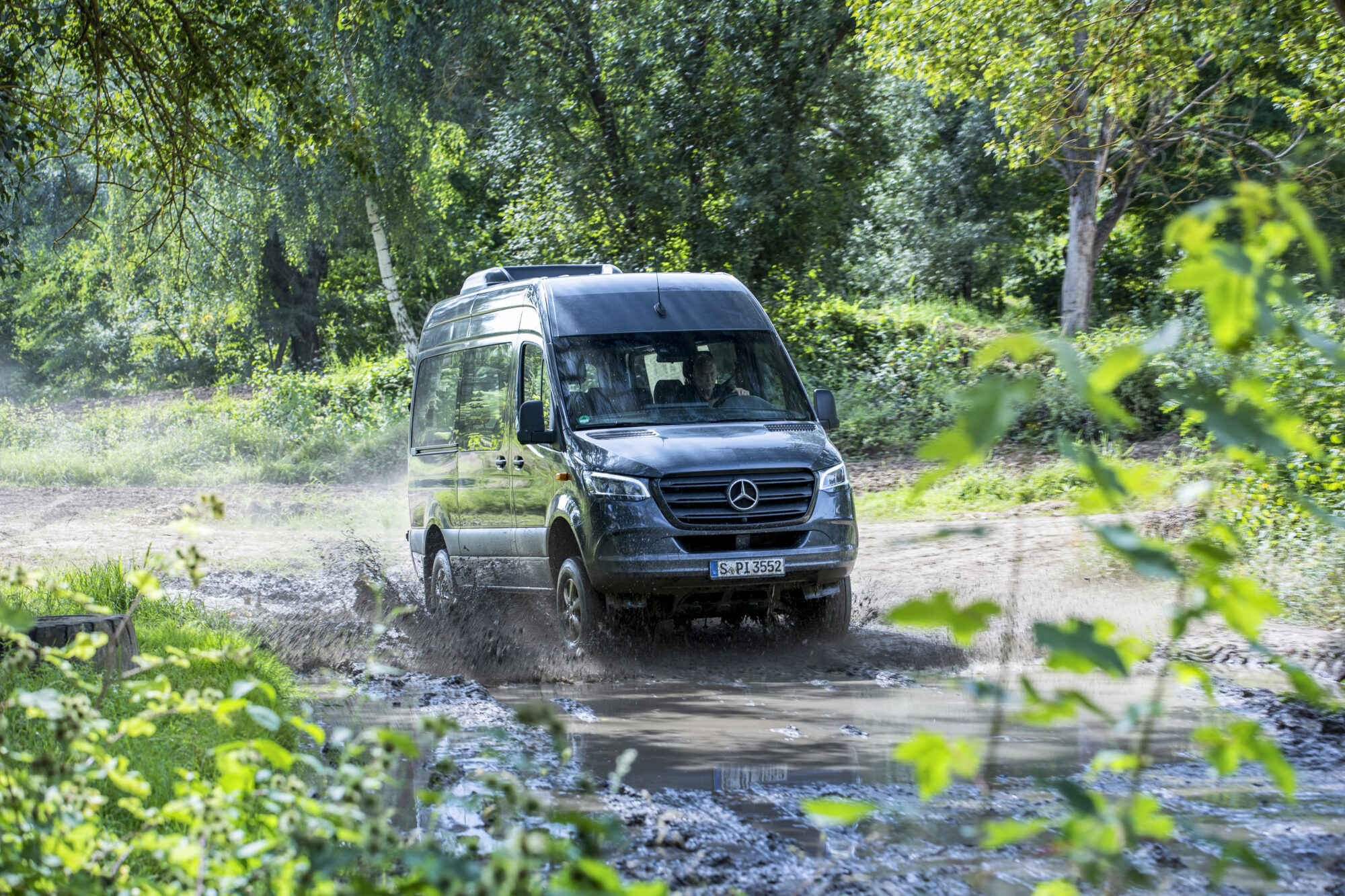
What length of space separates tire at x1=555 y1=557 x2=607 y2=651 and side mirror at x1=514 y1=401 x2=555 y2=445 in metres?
0.81

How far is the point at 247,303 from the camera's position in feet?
95.2

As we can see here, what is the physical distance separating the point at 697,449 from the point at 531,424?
45.1 inches

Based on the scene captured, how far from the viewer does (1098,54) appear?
1201 cm

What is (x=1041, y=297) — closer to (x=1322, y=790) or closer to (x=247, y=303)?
(x=247, y=303)

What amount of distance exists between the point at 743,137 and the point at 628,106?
193cm

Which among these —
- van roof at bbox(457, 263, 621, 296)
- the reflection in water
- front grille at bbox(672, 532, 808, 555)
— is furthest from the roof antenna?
the reflection in water

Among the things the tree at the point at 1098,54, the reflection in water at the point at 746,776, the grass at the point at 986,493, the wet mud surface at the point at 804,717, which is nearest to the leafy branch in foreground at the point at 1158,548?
the wet mud surface at the point at 804,717

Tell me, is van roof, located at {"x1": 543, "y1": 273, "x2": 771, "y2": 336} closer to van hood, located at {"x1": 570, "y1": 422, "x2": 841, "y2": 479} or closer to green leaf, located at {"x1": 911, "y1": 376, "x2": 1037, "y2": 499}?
van hood, located at {"x1": 570, "y1": 422, "x2": 841, "y2": 479}

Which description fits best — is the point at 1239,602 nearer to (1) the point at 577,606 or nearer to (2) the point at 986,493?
(1) the point at 577,606

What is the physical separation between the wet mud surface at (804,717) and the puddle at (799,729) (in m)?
0.02

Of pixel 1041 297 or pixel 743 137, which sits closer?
pixel 743 137

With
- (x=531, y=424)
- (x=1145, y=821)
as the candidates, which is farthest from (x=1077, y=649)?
(x=531, y=424)

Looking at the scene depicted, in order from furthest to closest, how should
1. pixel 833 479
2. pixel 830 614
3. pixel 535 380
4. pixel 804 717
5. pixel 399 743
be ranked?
1. pixel 535 380
2. pixel 830 614
3. pixel 833 479
4. pixel 804 717
5. pixel 399 743

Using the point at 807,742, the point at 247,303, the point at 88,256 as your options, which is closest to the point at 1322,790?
the point at 807,742
